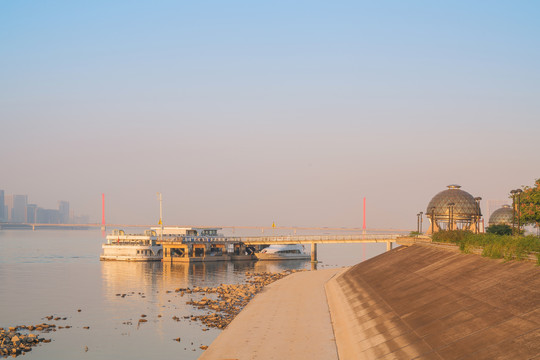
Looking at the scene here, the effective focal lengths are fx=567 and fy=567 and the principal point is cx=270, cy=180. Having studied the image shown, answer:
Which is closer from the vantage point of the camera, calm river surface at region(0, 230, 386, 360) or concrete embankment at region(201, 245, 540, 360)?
concrete embankment at region(201, 245, 540, 360)

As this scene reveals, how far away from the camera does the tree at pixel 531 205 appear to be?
259ft

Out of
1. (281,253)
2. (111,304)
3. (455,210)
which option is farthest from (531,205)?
(281,253)

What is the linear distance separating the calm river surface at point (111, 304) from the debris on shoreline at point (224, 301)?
1783 mm

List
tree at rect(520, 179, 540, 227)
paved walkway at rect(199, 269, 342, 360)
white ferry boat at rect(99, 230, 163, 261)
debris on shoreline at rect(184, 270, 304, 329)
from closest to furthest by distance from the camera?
1. paved walkway at rect(199, 269, 342, 360)
2. debris on shoreline at rect(184, 270, 304, 329)
3. tree at rect(520, 179, 540, 227)
4. white ferry boat at rect(99, 230, 163, 261)

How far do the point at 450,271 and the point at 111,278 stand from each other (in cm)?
6686

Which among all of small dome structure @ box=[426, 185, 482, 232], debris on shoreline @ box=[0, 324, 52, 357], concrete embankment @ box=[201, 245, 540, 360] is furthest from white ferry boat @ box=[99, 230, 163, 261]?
debris on shoreline @ box=[0, 324, 52, 357]

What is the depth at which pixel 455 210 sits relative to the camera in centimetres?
10519

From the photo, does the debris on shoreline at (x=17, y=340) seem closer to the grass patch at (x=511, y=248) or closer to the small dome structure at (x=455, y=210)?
the grass patch at (x=511, y=248)

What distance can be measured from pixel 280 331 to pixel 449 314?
52.9ft

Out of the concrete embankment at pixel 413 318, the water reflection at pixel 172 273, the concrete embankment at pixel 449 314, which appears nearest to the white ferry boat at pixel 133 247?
the water reflection at pixel 172 273

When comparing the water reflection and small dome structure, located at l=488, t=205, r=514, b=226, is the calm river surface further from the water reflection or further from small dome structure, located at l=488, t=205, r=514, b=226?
small dome structure, located at l=488, t=205, r=514, b=226

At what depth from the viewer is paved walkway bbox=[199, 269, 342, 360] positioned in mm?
38719

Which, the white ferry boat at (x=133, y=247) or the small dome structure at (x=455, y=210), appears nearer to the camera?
the small dome structure at (x=455, y=210)

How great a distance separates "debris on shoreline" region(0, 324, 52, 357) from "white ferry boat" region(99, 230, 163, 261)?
7954 cm
